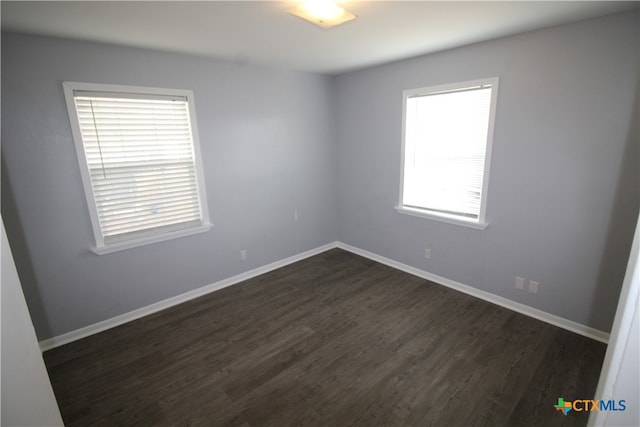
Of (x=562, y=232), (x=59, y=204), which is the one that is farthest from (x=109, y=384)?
(x=562, y=232)

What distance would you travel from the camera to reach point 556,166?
2.37m

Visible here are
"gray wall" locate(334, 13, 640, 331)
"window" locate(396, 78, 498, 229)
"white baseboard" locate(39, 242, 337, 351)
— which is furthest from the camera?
"window" locate(396, 78, 498, 229)

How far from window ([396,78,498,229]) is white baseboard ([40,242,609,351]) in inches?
28.5

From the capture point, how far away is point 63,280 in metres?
2.46

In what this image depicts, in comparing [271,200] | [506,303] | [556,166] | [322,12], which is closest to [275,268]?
[271,200]

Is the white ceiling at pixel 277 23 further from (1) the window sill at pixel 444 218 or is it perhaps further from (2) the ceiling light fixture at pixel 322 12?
(1) the window sill at pixel 444 218

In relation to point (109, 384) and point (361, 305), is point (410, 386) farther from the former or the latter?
point (109, 384)

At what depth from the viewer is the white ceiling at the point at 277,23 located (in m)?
1.76

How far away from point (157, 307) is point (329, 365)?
6.20 feet

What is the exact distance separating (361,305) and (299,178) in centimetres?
183

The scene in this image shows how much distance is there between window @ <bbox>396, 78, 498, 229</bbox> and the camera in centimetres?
276

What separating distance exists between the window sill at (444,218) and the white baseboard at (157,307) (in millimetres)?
1533

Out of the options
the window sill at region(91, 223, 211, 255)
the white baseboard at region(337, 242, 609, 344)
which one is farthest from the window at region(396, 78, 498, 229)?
the window sill at region(91, 223, 211, 255)

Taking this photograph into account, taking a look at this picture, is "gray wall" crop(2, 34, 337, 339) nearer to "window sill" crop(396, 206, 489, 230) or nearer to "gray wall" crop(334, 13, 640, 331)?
"window sill" crop(396, 206, 489, 230)
